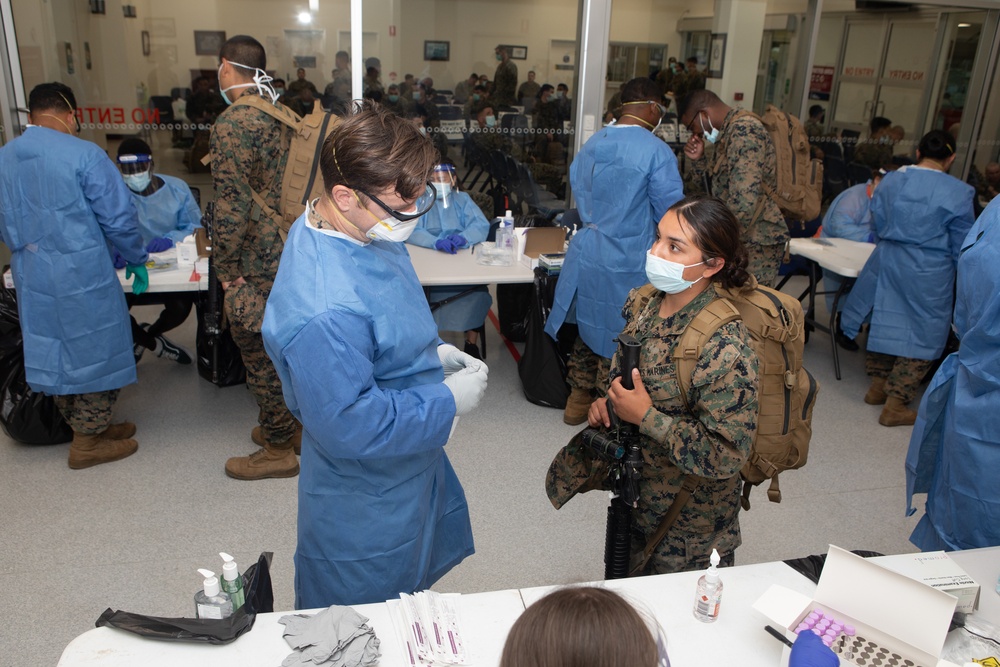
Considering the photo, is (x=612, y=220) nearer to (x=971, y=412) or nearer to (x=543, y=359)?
(x=543, y=359)

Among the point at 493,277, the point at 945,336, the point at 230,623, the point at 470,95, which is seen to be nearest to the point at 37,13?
the point at 470,95

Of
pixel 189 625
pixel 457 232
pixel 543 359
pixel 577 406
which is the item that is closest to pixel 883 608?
pixel 189 625

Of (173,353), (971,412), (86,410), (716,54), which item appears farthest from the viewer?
(716,54)

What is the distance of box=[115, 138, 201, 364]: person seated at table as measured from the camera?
4.19 m

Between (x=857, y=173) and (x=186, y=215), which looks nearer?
(x=186, y=215)

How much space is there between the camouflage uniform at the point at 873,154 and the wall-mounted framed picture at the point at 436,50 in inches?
152

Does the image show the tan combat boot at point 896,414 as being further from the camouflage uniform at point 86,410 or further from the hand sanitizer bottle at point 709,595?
the camouflage uniform at point 86,410

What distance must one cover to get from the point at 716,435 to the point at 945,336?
295cm

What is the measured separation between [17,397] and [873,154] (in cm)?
686

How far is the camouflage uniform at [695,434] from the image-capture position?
5.54 ft

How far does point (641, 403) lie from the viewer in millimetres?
1752

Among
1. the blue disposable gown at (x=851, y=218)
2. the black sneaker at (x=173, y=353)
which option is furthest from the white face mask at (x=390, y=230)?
the blue disposable gown at (x=851, y=218)

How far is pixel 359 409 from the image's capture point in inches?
55.7

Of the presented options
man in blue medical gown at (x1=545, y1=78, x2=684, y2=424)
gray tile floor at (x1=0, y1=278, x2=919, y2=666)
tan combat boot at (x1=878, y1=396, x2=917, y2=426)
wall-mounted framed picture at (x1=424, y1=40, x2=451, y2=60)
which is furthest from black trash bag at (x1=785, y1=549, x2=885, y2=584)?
wall-mounted framed picture at (x1=424, y1=40, x2=451, y2=60)
